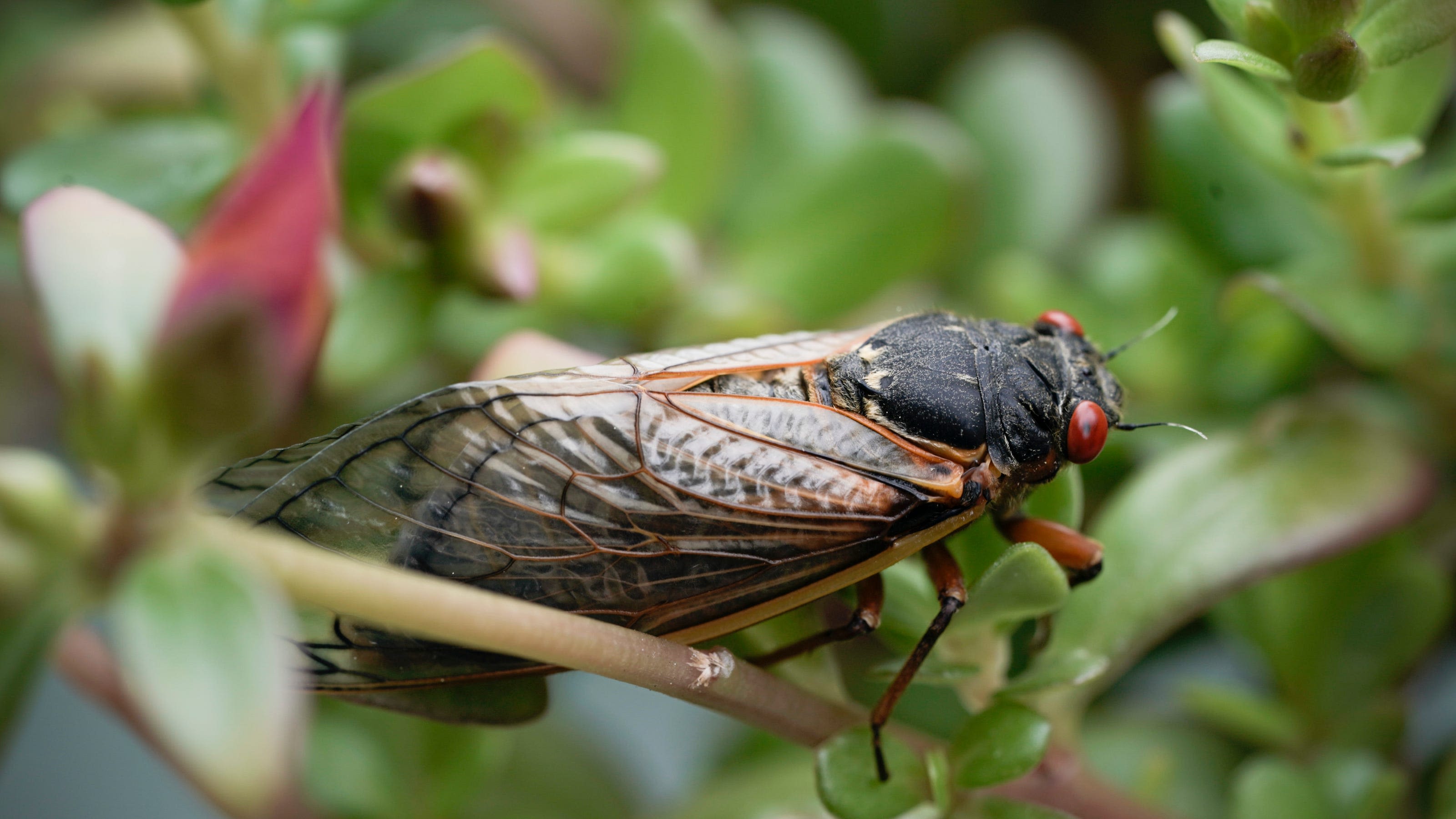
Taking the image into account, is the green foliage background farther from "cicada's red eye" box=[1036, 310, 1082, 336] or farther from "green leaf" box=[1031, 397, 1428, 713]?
"cicada's red eye" box=[1036, 310, 1082, 336]

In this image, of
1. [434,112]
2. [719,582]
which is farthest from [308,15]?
[719,582]

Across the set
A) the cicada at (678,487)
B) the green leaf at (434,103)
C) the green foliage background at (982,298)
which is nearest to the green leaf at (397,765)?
the green foliage background at (982,298)

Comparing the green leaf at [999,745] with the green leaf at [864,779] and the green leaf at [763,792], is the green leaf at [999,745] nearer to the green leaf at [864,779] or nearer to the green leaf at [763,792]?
the green leaf at [864,779]

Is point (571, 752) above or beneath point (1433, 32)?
beneath

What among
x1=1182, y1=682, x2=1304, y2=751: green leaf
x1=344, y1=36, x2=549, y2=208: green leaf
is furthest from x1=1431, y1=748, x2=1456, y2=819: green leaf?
x1=344, y1=36, x2=549, y2=208: green leaf

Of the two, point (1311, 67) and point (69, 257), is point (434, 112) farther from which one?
point (1311, 67)

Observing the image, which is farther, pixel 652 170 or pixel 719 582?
pixel 652 170

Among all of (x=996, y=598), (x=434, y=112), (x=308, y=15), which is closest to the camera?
(x=996, y=598)
